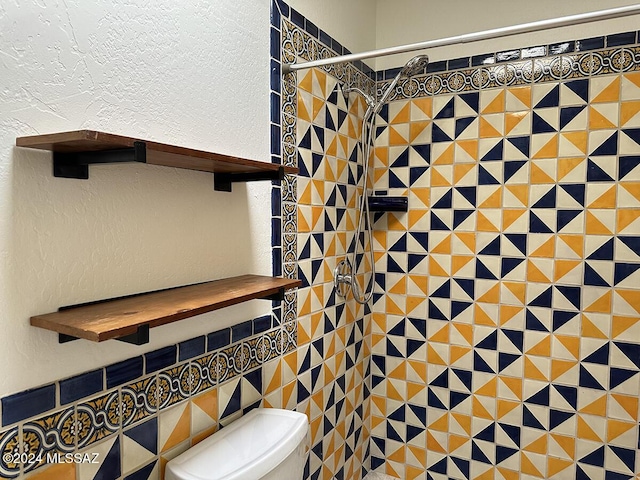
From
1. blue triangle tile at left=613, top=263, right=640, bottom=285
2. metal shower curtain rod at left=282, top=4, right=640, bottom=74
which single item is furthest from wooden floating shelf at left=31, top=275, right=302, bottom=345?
blue triangle tile at left=613, top=263, right=640, bottom=285

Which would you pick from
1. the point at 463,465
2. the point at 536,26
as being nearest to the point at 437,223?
the point at 536,26

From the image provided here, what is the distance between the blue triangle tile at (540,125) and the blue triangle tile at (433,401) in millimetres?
1222

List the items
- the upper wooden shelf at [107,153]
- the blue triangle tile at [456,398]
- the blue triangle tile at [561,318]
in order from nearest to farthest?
the upper wooden shelf at [107,153] < the blue triangle tile at [561,318] < the blue triangle tile at [456,398]

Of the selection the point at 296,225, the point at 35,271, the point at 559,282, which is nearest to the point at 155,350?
the point at 35,271

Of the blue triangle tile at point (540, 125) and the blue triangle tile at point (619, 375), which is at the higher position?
the blue triangle tile at point (540, 125)

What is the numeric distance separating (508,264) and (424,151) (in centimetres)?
62

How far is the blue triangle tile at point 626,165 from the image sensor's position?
1692 millimetres

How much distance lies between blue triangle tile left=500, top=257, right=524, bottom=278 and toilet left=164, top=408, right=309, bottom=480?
1097 millimetres

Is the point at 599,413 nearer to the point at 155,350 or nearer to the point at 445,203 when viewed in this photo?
the point at 445,203

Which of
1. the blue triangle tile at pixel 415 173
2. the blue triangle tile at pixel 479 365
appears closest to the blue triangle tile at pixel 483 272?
the blue triangle tile at pixel 479 365

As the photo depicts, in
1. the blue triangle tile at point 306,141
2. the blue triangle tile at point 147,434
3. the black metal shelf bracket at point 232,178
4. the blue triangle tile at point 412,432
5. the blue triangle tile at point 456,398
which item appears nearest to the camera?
the blue triangle tile at point 147,434

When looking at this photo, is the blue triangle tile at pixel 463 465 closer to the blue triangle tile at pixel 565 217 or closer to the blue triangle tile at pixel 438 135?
the blue triangle tile at pixel 565 217

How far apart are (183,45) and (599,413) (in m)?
1.97

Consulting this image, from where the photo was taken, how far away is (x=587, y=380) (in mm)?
1788
